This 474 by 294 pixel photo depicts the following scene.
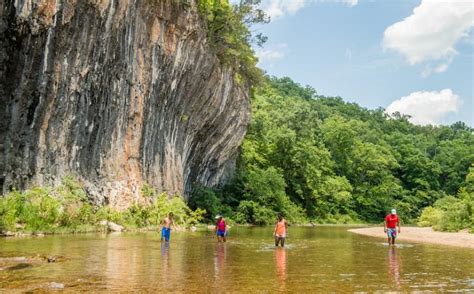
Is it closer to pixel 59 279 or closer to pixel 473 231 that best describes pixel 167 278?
pixel 59 279

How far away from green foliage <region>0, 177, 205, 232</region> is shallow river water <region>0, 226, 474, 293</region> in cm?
490

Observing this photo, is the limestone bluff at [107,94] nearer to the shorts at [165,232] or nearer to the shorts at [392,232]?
the shorts at [165,232]

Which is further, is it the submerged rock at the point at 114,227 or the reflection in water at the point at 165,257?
the submerged rock at the point at 114,227

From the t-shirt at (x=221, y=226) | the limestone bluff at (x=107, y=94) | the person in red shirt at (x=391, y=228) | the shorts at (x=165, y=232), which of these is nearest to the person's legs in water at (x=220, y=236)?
the t-shirt at (x=221, y=226)

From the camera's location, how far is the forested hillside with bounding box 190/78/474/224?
45562 millimetres

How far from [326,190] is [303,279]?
4898 centimetres

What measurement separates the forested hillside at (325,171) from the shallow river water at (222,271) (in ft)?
65.6

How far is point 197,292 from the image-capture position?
302 inches

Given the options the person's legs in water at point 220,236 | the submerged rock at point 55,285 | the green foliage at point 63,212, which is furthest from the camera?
the green foliage at point 63,212

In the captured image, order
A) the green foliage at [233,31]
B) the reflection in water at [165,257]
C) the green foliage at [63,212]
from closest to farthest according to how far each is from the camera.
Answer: the reflection in water at [165,257] < the green foliage at [63,212] < the green foliage at [233,31]

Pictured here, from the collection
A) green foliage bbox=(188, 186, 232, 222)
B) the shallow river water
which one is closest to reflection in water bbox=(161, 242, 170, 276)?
the shallow river water

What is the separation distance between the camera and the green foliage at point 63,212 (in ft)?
63.4

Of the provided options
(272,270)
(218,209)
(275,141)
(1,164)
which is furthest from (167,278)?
(275,141)

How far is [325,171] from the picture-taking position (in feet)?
203
